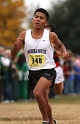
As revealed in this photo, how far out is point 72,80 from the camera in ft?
77.6

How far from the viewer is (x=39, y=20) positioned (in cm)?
867

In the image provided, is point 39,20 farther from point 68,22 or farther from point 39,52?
point 68,22

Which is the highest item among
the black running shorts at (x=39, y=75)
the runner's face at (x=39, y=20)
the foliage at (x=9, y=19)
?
the foliage at (x=9, y=19)

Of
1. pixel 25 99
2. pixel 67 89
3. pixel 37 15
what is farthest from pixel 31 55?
pixel 67 89

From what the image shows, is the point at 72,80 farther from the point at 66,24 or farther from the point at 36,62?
the point at 66,24

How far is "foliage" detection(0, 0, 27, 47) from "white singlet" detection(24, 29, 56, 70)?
1321 inches

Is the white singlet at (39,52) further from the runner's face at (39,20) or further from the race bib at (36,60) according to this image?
the runner's face at (39,20)

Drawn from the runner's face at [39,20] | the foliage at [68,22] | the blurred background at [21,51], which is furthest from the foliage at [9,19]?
the runner's face at [39,20]

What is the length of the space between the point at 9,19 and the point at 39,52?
35.7 m

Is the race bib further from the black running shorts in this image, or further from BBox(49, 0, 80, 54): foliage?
BBox(49, 0, 80, 54): foliage

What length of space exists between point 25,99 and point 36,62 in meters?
11.0

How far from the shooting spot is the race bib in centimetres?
860

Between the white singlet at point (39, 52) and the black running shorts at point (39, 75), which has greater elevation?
the white singlet at point (39, 52)

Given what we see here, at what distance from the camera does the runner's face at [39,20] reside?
866cm
